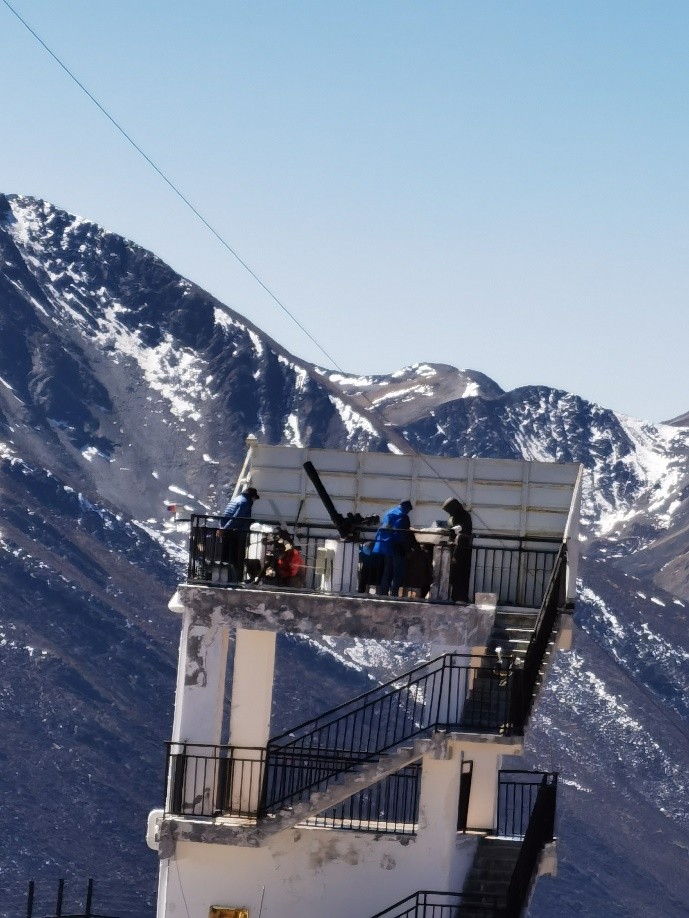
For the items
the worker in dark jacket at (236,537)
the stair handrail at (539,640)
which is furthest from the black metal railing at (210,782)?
the stair handrail at (539,640)

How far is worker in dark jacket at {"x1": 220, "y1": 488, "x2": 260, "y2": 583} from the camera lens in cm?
3234

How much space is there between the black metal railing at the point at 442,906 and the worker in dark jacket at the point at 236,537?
6004 mm

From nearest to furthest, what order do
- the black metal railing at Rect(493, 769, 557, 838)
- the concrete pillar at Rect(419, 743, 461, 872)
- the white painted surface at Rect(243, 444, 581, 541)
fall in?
the concrete pillar at Rect(419, 743, 461, 872) → the black metal railing at Rect(493, 769, 557, 838) → the white painted surface at Rect(243, 444, 581, 541)

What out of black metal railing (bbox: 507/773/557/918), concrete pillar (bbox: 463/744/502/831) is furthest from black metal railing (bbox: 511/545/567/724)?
concrete pillar (bbox: 463/744/502/831)

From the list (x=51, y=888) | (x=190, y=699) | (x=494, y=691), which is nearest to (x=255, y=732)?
(x=190, y=699)

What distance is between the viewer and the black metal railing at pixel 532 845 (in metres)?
31.5

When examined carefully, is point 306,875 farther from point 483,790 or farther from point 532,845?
point 483,790

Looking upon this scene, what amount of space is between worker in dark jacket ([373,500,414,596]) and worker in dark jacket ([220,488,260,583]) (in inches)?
89.7

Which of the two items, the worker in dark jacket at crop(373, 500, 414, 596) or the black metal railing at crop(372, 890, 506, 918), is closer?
the black metal railing at crop(372, 890, 506, 918)

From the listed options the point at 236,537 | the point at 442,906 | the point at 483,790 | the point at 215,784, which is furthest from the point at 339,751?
the point at 483,790

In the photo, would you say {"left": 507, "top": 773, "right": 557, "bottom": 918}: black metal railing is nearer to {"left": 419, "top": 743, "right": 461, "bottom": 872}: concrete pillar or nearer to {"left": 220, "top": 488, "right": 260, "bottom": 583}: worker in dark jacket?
{"left": 419, "top": 743, "right": 461, "bottom": 872}: concrete pillar

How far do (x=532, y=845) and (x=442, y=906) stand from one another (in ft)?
8.49

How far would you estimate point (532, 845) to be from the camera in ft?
108

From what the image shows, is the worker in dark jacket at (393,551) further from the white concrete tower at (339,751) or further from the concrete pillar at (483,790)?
the concrete pillar at (483,790)
